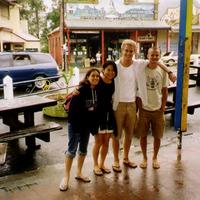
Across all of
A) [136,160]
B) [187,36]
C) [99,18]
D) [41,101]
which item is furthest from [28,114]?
[99,18]

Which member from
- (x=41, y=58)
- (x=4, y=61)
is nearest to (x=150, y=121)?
(x=4, y=61)

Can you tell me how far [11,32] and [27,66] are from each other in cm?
1682

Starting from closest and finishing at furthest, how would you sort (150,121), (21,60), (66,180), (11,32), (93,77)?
(93,77), (66,180), (150,121), (21,60), (11,32)

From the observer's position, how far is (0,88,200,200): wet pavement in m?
4.30

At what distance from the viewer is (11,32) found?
100ft

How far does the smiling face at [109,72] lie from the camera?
4.50m

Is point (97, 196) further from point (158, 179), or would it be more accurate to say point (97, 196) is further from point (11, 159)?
point (11, 159)

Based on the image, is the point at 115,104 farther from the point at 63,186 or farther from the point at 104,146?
the point at 63,186

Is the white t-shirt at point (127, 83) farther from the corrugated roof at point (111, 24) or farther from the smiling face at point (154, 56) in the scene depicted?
the corrugated roof at point (111, 24)

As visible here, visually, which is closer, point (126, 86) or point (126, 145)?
point (126, 86)

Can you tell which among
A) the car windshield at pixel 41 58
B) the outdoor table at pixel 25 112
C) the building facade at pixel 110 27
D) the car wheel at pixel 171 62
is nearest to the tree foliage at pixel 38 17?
the building facade at pixel 110 27

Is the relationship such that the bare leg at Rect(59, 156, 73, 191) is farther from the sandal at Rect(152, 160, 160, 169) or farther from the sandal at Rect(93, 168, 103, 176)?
the sandal at Rect(152, 160, 160, 169)

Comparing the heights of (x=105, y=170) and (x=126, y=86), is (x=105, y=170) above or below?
below

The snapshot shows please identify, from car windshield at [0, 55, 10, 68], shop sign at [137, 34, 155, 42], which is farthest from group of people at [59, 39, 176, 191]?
shop sign at [137, 34, 155, 42]
